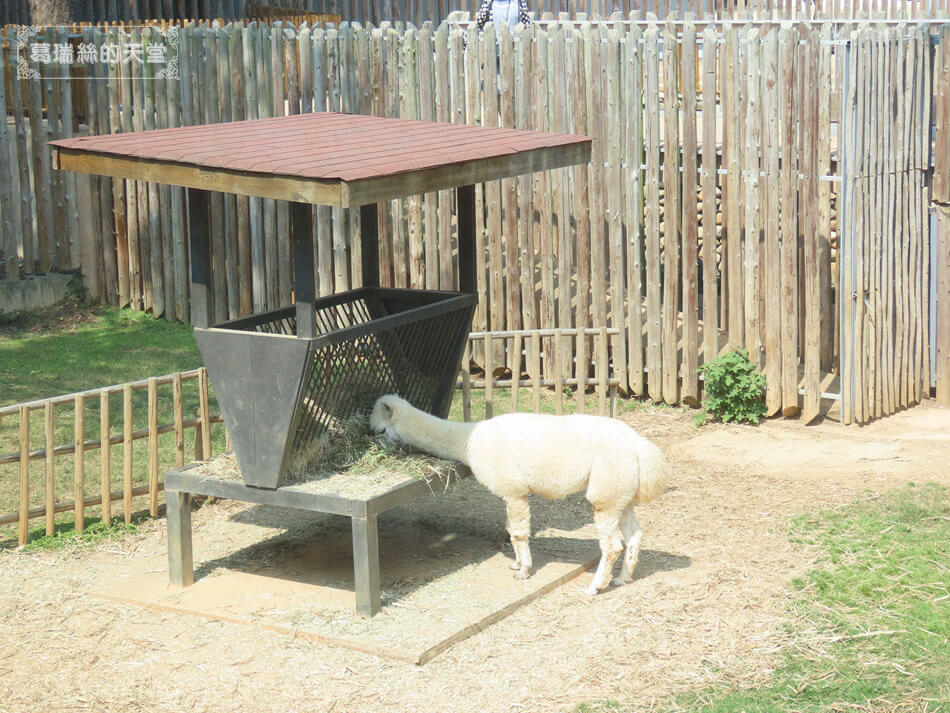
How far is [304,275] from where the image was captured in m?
6.34

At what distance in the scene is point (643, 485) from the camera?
263 inches

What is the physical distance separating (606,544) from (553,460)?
0.52 metres

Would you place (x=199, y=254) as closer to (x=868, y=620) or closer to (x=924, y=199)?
(x=868, y=620)

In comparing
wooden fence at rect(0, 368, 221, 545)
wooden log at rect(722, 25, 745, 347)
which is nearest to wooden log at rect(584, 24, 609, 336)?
wooden log at rect(722, 25, 745, 347)

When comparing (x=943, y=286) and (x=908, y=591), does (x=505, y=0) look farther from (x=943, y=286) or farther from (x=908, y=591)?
(x=908, y=591)

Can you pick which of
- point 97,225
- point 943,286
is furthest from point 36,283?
point 943,286

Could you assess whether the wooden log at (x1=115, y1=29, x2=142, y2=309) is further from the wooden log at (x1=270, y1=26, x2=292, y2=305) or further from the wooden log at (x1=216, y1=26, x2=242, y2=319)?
the wooden log at (x1=270, y1=26, x2=292, y2=305)

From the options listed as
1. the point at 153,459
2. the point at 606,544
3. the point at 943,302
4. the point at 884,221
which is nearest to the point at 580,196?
the point at 884,221

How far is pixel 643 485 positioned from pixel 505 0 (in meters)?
8.07

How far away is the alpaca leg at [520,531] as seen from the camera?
6855 mm

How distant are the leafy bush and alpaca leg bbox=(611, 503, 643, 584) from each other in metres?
3.48

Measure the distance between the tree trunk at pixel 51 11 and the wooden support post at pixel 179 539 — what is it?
1167 centimetres

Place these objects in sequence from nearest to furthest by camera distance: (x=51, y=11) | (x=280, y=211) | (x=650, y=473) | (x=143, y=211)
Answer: (x=650, y=473)
(x=280, y=211)
(x=143, y=211)
(x=51, y=11)

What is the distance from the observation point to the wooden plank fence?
998 cm
